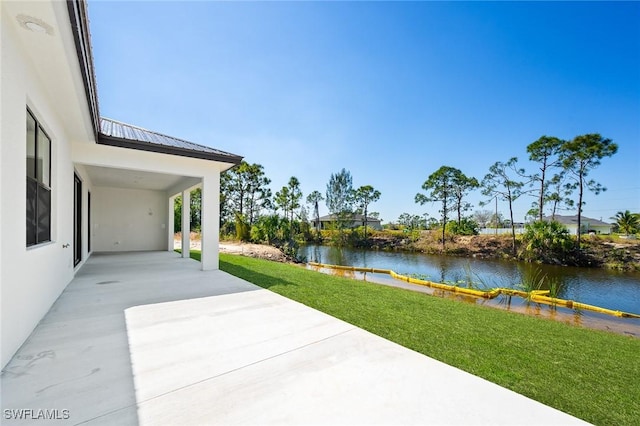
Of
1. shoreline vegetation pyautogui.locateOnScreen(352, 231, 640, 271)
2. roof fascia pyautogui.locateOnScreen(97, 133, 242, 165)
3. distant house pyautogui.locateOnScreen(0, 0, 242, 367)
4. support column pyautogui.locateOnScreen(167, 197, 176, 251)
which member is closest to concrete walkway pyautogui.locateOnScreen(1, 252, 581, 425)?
distant house pyautogui.locateOnScreen(0, 0, 242, 367)

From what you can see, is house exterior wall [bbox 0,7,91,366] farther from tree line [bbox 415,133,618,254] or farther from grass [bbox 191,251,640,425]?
tree line [bbox 415,133,618,254]

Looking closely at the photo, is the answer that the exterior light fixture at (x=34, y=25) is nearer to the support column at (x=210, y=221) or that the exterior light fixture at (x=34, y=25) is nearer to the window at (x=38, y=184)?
the window at (x=38, y=184)

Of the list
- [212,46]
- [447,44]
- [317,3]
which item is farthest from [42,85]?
[447,44]

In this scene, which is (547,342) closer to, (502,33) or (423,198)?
(502,33)

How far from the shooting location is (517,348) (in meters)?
3.10

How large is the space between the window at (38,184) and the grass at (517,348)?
145 inches

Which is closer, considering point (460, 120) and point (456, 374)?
point (456, 374)

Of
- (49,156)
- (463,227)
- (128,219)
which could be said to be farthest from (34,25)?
(463,227)

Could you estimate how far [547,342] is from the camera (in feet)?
11.1

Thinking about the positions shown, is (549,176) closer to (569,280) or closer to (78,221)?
(569,280)

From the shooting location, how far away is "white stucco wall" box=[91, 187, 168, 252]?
36.6 feet

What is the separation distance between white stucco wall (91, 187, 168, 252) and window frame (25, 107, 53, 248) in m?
8.26

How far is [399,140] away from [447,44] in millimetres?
8903
